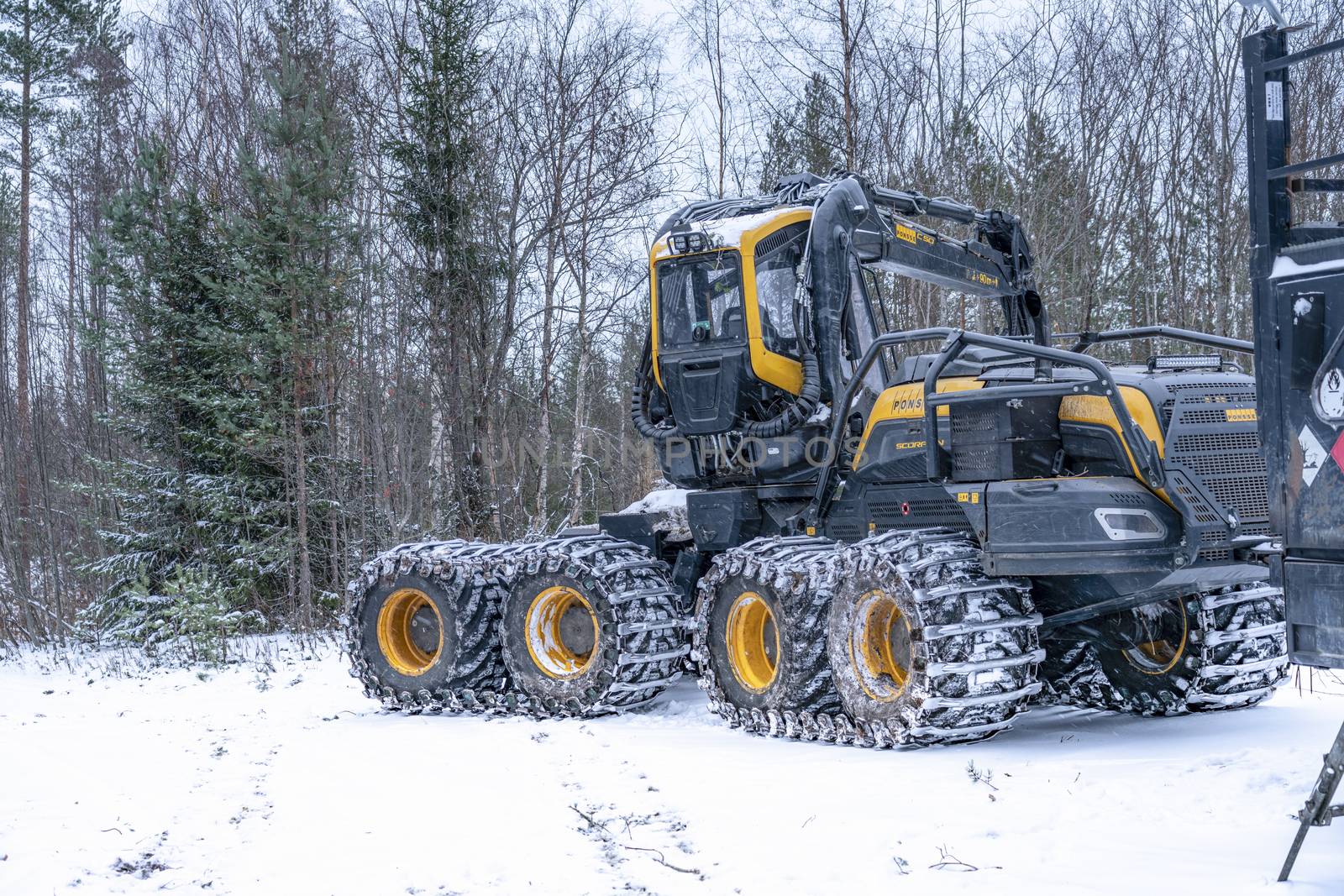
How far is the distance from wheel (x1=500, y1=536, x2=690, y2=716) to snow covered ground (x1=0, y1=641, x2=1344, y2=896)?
28cm

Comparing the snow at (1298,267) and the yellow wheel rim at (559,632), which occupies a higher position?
the snow at (1298,267)

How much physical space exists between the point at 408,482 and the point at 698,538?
851 cm

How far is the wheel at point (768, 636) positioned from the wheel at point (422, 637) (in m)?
1.97

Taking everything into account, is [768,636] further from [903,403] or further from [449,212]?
[449,212]

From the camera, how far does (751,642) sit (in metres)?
8.00

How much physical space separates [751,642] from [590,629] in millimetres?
1412

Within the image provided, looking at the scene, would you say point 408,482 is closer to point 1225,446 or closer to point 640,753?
point 640,753

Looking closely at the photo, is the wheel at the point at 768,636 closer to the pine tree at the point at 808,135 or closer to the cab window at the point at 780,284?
the cab window at the point at 780,284

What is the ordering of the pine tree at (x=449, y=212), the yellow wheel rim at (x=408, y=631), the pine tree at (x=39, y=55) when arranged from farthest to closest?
the pine tree at (x=39, y=55)
the pine tree at (x=449, y=212)
the yellow wheel rim at (x=408, y=631)

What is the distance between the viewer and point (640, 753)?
7215 mm

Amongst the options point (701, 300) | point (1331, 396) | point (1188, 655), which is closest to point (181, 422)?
point (701, 300)

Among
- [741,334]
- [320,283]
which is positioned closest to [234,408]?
[320,283]

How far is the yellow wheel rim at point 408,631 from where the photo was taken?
9.77m

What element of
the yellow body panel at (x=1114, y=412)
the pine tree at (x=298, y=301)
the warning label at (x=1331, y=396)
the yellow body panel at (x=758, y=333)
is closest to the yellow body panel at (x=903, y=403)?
the yellow body panel at (x=1114, y=412)
